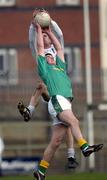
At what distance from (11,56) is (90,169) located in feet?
50.6

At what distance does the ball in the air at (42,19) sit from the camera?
13.5 meters

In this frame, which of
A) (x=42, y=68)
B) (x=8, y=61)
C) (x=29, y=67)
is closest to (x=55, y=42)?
(x=42, y=68)

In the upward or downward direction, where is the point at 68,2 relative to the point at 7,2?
downward

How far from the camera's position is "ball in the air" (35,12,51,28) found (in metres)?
13.5

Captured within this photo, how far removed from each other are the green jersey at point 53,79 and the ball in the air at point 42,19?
1.52 ft

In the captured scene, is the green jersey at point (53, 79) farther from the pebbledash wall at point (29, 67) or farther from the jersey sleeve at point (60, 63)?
the pebbledash wall at point (29, 67)

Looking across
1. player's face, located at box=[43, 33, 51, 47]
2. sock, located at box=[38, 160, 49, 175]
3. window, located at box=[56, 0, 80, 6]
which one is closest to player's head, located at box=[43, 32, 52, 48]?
player's face, located at box=[43, 33, 51, 47]

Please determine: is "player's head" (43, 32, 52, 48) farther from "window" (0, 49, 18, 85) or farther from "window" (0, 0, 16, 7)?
"window" (0, 0, 16, 7)

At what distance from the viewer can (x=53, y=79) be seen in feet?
43.9

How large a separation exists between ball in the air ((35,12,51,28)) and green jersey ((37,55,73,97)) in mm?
462

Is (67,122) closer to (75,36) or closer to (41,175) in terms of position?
(41,175)

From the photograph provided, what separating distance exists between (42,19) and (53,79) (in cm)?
82

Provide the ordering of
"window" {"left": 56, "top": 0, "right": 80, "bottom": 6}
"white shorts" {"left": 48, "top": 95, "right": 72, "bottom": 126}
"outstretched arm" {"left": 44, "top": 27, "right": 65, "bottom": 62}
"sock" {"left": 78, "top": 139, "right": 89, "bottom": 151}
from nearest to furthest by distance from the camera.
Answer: "sock" {"left": 78, "top": 139, "right": 89, "bottom": 151}
"white shorts" {"left": 48, "top": 95, "right": 72, "bottom": 126}
"outstretched arm" {"left": 44, "top": 27, "right": 65, "bottom": 62}
"window" {"left": 56, "top": 0, "right": 80, "bottom": 6}

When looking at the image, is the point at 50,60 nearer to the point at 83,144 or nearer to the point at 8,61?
the point at 83,144
